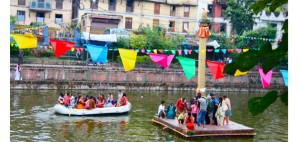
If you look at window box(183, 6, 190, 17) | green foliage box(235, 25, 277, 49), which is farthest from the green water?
window box(183, 6, 190, 17)

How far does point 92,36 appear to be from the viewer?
51.1 meters

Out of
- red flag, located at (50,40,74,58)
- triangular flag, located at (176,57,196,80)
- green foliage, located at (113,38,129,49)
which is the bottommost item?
triangular flag, located at (176,57,196,80)

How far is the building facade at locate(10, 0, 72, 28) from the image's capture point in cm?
5434

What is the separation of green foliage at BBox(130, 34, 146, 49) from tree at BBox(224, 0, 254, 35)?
13.1 m

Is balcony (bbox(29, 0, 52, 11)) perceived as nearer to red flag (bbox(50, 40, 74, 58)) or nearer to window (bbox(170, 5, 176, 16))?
window (bbox(170, 5, 176, 16))

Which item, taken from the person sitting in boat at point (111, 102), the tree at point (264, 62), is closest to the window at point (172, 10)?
the person sitting in boat at point (111, 102)

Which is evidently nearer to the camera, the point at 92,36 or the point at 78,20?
the point at 92,36

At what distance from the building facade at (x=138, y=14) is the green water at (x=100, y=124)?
69.7ft

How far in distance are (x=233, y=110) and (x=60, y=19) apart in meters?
30.3

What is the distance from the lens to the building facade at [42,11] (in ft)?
178

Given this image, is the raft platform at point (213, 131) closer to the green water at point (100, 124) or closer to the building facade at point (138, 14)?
the green water at point (100, 124)

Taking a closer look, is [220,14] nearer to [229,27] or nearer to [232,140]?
[229,27]

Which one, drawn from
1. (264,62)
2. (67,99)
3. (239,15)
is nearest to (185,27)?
(239,15)
